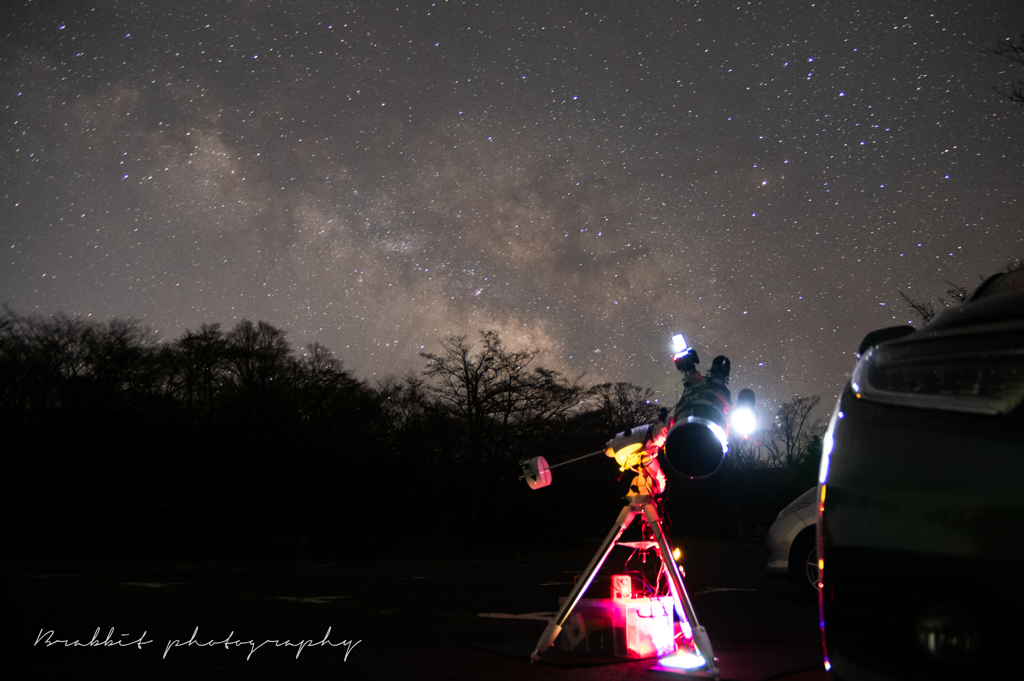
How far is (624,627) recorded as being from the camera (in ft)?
13.7

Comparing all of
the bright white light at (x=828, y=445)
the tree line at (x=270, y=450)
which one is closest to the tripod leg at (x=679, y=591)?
the bright white light at (x=828, y=445)

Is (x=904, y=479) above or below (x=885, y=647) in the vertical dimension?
above

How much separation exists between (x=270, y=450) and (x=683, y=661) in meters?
36.5

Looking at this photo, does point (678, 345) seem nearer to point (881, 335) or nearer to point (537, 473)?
point (537, 473)

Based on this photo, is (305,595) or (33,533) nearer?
(305,595)

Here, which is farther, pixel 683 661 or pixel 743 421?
pixel 683 661

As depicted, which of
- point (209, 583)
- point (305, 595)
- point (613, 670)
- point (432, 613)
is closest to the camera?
point (613, 670)

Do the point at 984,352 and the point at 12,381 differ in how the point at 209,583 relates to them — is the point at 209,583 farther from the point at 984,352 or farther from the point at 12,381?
the point at 12,381

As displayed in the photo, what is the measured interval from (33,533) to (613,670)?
3377 centimetres

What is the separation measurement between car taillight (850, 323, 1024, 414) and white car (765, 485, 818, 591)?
6.52 metres

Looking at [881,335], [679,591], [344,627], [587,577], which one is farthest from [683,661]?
[881,335]

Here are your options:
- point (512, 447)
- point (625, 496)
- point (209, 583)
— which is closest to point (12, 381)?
point (512, 447)

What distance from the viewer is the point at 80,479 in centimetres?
3378

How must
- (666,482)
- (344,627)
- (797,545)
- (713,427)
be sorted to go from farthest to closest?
1. (797,545)
2. (344,627)
3. (666,482)
4. (713,427)
